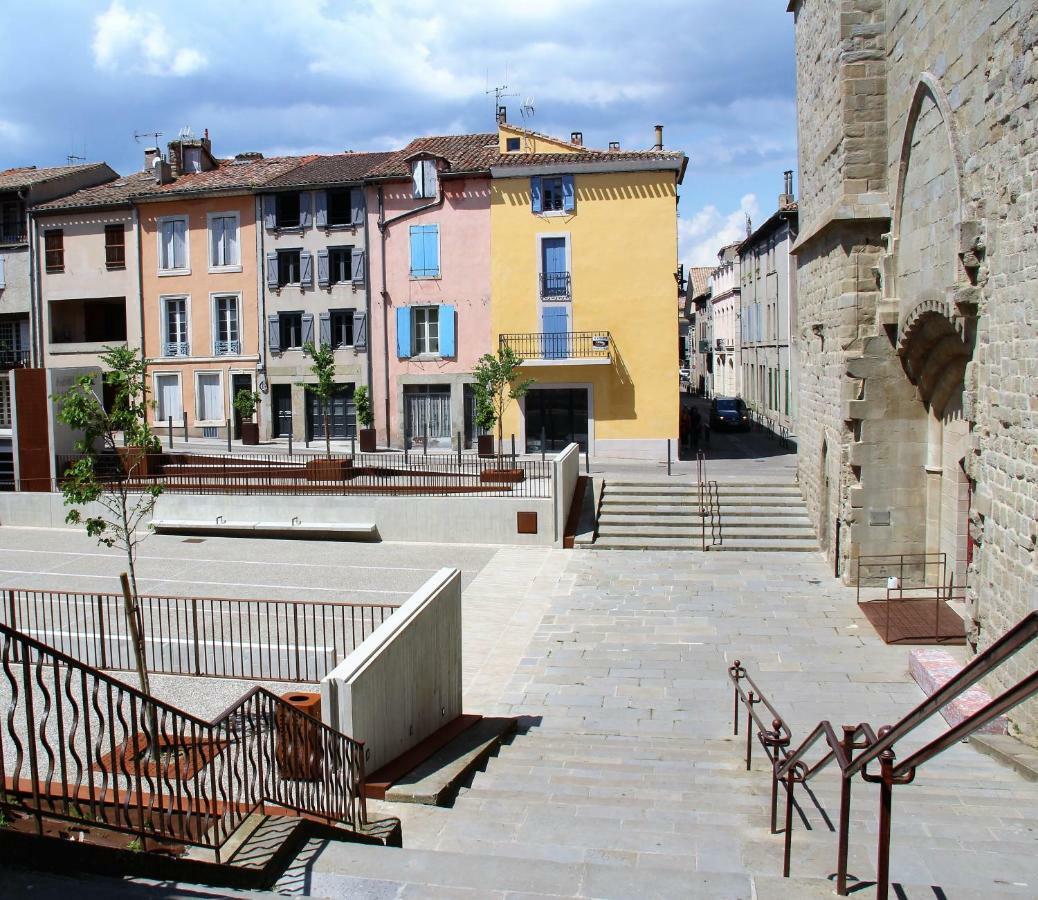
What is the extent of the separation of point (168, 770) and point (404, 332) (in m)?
26.4

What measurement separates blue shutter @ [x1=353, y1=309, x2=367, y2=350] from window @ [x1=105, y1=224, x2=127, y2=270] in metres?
8.90

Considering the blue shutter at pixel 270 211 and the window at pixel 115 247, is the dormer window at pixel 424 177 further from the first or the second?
the window at pixel 115 247

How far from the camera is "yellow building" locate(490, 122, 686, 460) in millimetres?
29875

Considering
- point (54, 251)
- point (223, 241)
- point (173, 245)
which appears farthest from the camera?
point (54, 251)

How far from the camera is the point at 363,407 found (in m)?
31.2

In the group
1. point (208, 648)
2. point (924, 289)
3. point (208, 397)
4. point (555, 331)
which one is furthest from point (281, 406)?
point (924, 289)

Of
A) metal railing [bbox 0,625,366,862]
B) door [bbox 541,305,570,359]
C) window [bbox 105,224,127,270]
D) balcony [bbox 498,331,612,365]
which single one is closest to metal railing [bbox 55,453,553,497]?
balcony [bbox 498,331,612,365]

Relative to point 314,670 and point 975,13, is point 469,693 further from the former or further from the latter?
point 975,13

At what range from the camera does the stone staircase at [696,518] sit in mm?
20156

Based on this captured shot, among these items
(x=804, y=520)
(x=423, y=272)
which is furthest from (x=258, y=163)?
(x=804, y=520)

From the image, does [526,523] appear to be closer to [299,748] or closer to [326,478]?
[326,478]

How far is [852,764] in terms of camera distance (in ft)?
16.6

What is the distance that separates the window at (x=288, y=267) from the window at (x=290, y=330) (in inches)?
40.9

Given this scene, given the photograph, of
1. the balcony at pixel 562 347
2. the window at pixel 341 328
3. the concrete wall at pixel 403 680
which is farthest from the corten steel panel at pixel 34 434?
the concrete wall at pixel 403 680
